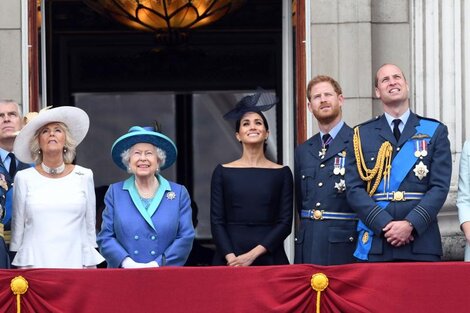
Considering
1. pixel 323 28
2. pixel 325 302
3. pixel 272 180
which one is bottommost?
pixel 325 302

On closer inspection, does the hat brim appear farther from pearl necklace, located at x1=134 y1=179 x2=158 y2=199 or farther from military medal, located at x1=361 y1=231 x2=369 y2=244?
military medal, located at x1=361 y1=231 x2=369 y2=244

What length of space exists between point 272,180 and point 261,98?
0.60 m

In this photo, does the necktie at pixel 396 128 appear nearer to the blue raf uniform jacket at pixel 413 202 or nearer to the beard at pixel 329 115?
the blue raf uniform jacket at pixel 413 202

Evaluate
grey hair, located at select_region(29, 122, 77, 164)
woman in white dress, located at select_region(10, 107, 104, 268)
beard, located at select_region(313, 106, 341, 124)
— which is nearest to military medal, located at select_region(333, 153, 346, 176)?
beard, located at select_region(313, 106, 341, 124)

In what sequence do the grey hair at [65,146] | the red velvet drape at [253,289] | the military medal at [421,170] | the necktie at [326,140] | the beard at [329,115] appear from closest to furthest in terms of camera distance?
the red velvet drape at [253,289] < the military medal at [421,170] < the grey hair at [65,146] < the beard at [329,115] < the necktie at [326,140]

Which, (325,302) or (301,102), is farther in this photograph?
(301,102)

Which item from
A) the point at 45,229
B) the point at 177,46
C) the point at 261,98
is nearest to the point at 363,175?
the point at 261,98

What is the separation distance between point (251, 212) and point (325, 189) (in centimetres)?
51

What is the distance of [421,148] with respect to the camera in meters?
9.76

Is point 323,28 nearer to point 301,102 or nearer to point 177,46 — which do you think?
point 301,102

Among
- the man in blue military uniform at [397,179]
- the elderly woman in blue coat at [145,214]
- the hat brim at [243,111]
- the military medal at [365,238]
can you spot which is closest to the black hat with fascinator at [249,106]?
the hat brim at [243,111]

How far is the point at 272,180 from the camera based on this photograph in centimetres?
1028

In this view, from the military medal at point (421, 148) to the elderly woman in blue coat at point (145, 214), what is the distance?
1.51 m

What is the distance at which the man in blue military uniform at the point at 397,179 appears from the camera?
31.3ft
